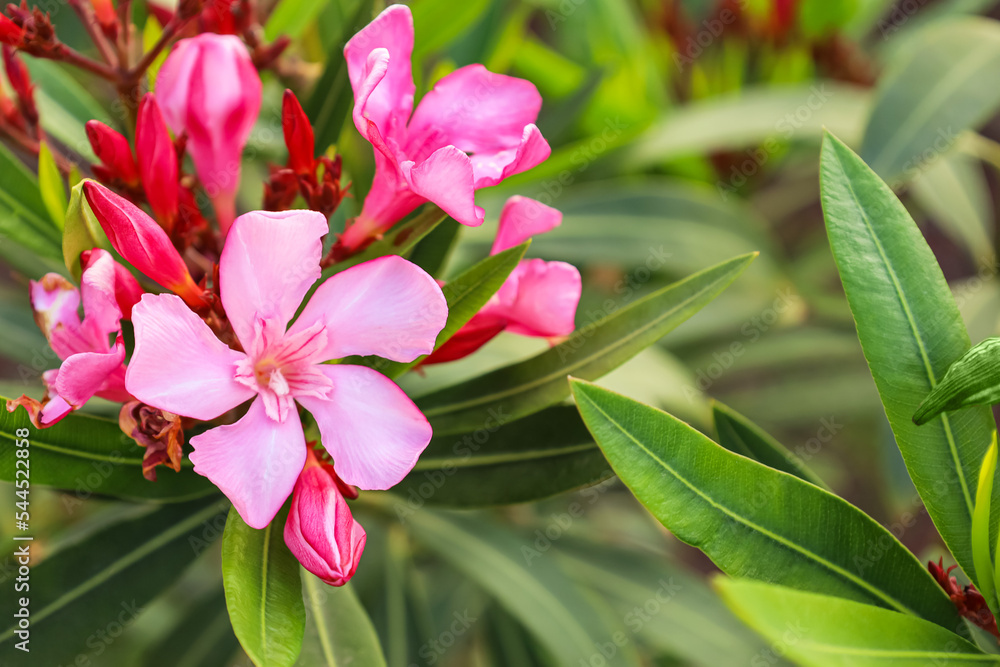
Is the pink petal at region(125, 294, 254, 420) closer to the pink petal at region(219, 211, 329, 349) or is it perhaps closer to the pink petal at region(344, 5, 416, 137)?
the pink petal at region(219, 211, 329, 349)

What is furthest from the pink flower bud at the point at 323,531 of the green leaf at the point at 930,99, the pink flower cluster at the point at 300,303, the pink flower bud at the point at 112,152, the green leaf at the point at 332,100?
the green leaf at the point at 930,99

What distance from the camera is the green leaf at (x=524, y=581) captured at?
1.08 metres

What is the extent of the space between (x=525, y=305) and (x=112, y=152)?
0.40 m

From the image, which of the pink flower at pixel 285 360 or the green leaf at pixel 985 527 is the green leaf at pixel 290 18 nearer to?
the pink flower at pixel 285 360

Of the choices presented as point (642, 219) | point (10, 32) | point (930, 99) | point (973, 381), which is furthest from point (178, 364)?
point (930, 99)

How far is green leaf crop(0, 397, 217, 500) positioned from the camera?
23.6 inches

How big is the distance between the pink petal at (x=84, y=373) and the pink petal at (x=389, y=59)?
0.26 m

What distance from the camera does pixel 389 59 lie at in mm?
593

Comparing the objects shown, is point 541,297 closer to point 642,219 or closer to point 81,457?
point 81,457

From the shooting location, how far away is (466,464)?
785 millimetres

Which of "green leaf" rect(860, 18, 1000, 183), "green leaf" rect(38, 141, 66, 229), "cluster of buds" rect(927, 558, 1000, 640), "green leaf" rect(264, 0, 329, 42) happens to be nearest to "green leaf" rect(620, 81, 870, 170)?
"green leaf" rect(860, 18, 1000, 183)

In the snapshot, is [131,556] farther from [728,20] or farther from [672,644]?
[728,20]

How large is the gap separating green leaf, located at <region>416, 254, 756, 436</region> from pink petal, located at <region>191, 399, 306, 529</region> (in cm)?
24

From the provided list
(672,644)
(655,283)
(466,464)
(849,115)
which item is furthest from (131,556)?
(849,115)
